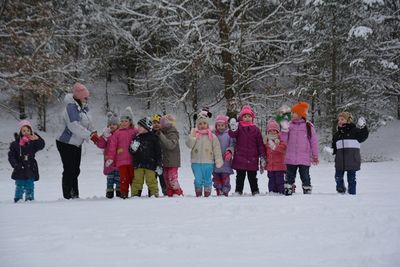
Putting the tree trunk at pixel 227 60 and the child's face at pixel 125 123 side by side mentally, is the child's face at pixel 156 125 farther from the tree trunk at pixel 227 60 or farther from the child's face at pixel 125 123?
the tree trunk at pixel 227 60

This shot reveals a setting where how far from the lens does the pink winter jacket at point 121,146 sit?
26.9ft

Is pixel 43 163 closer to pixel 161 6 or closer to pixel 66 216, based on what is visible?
pixel 161 6

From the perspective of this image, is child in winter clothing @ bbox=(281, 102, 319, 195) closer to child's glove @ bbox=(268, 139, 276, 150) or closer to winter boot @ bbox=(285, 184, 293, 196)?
winter boot @ bbox=(285, 184, 293, 196)

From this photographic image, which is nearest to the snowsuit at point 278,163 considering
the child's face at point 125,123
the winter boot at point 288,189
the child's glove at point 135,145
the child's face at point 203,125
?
the winter boot at point 288,189

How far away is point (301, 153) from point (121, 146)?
10.8 feet

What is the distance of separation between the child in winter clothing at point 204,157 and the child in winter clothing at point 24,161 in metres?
3.00

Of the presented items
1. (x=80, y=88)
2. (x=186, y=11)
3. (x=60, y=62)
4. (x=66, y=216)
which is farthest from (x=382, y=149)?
(x=66, y=216)

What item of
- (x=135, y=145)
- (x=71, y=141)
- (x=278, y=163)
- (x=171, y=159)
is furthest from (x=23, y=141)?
(x=278, y=163)

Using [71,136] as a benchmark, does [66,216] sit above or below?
below

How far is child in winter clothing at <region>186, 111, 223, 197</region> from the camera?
8.77m

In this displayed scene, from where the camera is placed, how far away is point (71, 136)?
7789 millimetres

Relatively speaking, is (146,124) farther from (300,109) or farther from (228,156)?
(300,109)

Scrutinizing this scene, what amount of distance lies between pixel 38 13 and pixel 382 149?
18003mm

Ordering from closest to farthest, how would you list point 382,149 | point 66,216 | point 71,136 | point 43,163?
point 66,216
point 71,136
point 43,163
point 382,149
